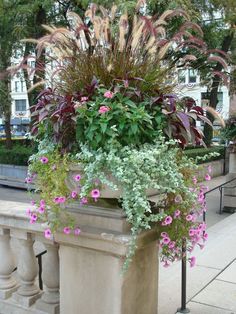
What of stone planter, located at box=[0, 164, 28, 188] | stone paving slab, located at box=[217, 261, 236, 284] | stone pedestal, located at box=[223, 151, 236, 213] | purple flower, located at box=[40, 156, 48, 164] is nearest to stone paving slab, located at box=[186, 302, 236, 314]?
stone paving slab, located at box=[217, 261, 236, 284]

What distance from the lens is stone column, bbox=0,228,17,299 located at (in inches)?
137

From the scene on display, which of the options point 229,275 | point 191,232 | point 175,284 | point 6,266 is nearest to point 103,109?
point 191,232

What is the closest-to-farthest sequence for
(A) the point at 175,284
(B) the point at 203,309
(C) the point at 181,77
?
(C) the point at 181,77 < (B) the point at 203,309 < (A) the point at 175,284

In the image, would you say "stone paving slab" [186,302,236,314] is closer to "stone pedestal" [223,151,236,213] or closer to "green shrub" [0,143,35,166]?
"stone pedestal" [223,151,236,213]

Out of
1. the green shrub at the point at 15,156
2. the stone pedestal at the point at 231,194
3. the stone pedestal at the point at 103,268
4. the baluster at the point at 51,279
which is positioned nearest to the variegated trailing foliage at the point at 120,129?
the stone pedestal at the point at 103,268

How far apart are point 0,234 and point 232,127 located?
8.46 meters

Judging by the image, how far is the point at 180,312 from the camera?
11.9 ft

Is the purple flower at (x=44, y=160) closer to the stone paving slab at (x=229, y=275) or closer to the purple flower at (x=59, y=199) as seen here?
the purple flower at (x=59, y=199)

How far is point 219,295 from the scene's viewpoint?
412 cm

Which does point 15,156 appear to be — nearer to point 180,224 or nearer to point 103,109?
point 180,224

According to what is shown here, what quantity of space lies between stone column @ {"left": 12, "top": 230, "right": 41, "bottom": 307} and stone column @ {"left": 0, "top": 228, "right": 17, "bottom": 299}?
131 millimetres

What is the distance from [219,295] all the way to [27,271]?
1948 mm

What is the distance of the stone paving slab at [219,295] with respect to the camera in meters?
3.87

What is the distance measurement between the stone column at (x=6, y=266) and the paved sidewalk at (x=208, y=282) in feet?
4.35
